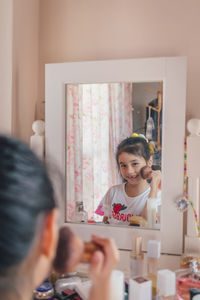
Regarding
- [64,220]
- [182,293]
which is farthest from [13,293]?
[64,220]

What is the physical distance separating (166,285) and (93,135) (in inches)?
23.4

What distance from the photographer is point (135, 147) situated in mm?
1101

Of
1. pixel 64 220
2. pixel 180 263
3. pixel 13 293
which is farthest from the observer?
pixel 64 220

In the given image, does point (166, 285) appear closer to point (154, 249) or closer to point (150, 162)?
point (154, 249)

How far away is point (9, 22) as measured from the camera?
1.11 m

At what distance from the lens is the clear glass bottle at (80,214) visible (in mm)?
1161

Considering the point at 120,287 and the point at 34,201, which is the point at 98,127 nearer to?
the point at 120,287

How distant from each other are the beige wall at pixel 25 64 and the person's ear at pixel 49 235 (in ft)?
2.57

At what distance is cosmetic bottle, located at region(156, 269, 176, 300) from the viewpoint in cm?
88

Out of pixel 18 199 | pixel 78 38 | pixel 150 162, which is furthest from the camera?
pixel 78 38

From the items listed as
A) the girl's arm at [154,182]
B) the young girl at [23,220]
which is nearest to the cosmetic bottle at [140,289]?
the girl's arm at [154,182]

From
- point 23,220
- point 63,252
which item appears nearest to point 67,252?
point 63,252

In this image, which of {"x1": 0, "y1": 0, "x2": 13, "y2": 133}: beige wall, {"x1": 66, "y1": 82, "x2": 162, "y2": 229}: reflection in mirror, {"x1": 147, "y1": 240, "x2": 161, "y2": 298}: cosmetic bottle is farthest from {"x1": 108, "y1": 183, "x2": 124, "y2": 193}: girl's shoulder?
{"x1": 0, "y1": 0, "x2": 13, "y2": 133}: beige wall

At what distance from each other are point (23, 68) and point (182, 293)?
1.05 metres
